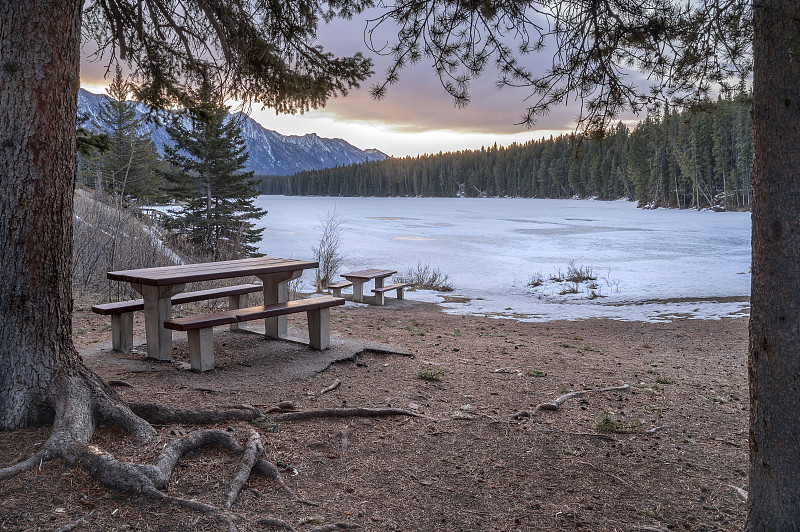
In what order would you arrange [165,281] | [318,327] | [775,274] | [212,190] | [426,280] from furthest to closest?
[212,190], [426,280], [318,327], [165,281], [775,274]

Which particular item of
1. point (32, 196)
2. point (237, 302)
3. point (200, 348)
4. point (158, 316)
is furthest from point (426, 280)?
point (32, 196)

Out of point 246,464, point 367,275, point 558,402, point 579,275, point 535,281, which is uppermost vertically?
point 367,275

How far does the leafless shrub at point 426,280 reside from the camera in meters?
15.8

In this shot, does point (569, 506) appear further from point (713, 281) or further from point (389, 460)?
point (713, 281)

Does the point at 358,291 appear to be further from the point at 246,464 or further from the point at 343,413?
the point at 246,464

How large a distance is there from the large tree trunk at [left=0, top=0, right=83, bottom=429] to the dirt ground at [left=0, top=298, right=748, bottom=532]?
0.31 meters

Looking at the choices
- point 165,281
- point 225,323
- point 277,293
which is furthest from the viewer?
point 277,293

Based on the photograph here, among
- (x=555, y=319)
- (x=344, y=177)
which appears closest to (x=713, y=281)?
(x=555, y=319)

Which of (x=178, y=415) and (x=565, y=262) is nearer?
(x=178, y=415)

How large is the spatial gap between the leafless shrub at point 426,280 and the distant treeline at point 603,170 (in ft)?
15.3

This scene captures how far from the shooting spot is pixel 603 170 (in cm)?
8919

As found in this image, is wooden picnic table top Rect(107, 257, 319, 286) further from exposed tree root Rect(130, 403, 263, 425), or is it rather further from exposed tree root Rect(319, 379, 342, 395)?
exposed tree root Rect(130, 403, 263, 425)

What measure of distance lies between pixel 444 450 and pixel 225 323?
2515 millimetres

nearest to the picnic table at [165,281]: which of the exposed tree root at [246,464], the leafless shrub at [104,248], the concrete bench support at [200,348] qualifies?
the concrete bench support at [200,348]
